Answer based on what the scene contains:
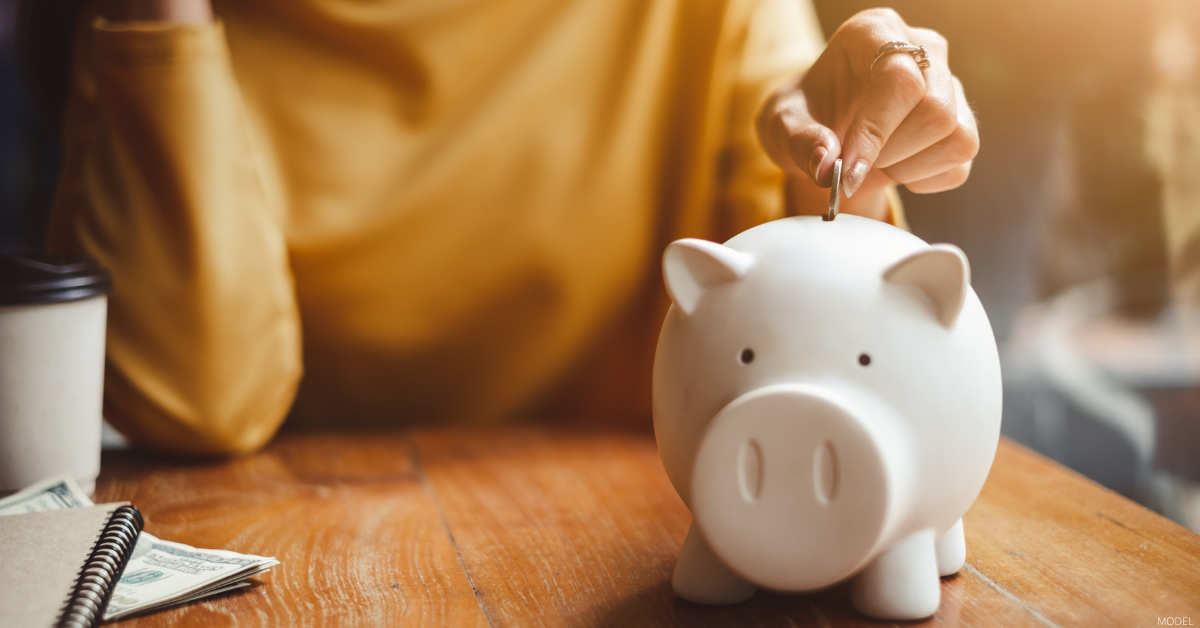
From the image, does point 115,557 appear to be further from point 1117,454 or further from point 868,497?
point 1117,454

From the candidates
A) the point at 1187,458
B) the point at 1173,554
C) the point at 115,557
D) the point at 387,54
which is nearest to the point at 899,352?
the point at 1173,554

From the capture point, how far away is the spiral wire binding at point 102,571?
1.49 ft

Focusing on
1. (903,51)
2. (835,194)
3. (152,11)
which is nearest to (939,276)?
(835,194)

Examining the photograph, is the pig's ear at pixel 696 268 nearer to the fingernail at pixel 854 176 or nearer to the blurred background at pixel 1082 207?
the fingernail at pixel 854 176

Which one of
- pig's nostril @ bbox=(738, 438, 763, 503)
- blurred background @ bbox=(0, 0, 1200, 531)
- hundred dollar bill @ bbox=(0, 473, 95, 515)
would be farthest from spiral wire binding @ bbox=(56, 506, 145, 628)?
blurred background @ bbox=(0, 0, 1200, 531)

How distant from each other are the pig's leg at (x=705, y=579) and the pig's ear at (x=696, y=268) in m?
0.14

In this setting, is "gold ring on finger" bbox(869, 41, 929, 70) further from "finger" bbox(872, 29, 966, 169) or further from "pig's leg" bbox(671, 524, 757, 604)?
"pig's leg" bbox(671, 524, 757, 604)

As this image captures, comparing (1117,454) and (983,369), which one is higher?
(983,369)

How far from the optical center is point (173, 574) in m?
0.54

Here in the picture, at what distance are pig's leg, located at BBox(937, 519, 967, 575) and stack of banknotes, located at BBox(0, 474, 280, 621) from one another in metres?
0.44

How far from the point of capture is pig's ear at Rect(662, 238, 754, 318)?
469 millimetres

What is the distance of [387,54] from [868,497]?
75 centimetres

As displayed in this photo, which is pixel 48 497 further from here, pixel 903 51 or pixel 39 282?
pixel 903 51

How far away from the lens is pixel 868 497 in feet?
1.37
